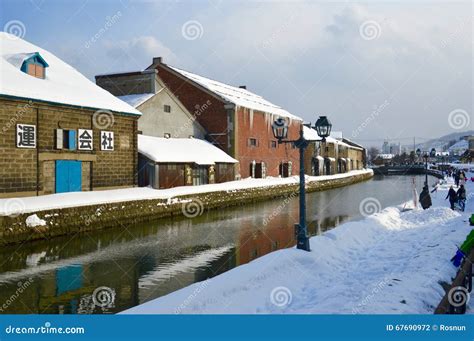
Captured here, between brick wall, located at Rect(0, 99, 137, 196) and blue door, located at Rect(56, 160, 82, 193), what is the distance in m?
0.26

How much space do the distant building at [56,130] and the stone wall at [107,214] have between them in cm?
304

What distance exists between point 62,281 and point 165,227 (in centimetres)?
874

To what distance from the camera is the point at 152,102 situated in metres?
30.0

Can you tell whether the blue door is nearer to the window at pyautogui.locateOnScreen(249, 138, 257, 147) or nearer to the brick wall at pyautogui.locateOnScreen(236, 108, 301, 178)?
the brick wall at pyautogui.locateOnScreen(236, 108, 301, 178)

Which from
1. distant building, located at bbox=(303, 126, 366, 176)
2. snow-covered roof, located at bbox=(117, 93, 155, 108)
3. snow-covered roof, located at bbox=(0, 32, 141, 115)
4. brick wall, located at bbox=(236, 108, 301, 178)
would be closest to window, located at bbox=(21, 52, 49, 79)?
snow-covered roof, located at bbox=(0, 32, 141, 115)

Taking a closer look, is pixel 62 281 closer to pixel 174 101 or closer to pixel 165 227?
pixel 165 227

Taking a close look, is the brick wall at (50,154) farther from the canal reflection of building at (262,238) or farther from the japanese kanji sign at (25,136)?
the canal reflection of building at (262,238)

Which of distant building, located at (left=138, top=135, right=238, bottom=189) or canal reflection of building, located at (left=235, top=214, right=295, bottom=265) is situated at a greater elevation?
distant building, located at (left=138, top=135, right=238, bottom=189)

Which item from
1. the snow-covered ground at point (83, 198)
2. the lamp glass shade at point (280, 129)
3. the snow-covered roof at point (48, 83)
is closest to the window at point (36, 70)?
the snow-covered roof at point (48, 83)

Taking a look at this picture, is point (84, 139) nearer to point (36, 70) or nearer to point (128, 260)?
point (36, 70)

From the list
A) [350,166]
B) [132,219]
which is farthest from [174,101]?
[350,166]

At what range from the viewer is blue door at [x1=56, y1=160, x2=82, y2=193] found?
65.3 feet

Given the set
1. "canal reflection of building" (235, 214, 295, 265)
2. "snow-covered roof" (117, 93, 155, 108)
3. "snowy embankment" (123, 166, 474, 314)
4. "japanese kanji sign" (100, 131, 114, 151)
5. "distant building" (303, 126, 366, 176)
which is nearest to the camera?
"snowy embankment" (123, 166, 474, 314)

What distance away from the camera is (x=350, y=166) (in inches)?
2867
